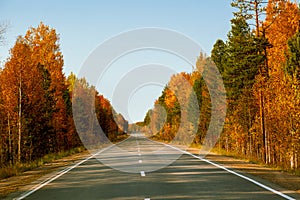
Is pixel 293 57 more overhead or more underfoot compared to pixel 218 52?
more underfoot

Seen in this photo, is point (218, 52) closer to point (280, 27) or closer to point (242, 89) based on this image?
point (242, 89)

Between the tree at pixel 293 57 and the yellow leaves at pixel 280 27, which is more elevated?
the yellow leaves at pixel 280 27

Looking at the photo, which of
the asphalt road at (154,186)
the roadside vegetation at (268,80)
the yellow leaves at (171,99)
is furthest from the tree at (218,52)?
the asphalt road at (154,186)

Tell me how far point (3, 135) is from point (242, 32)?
23.9m

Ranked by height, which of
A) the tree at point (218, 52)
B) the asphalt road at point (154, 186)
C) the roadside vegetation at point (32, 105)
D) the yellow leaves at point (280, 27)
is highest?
the tree at point (218, 52)

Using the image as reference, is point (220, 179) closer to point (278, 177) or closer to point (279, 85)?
point (278, 177)

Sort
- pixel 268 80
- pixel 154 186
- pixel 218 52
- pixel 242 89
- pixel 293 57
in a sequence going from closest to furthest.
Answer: pixel 154 186
pixel 293 57
pixel 268 80
pixel 242 89
pixel 218 52

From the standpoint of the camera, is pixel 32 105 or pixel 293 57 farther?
pixel 32 105

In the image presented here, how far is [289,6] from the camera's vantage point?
30734 mm

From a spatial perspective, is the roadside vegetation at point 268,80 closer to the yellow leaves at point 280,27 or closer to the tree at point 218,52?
the yellow leaves at point 280,27

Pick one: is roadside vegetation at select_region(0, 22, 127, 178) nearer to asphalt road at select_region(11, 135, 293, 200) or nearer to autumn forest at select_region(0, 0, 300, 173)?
autumn forest at select_region(0, 0, 300, 173)

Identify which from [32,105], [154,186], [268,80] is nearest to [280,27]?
[268,80]

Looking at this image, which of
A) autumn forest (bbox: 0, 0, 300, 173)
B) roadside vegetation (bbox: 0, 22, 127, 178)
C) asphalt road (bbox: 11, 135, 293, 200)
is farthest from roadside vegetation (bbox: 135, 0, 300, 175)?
roadside vegetation (bbox: 0, 22, 127, 178)

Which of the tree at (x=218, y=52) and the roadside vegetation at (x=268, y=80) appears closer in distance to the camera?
the roadside vegetation at (x=268, y=80)
